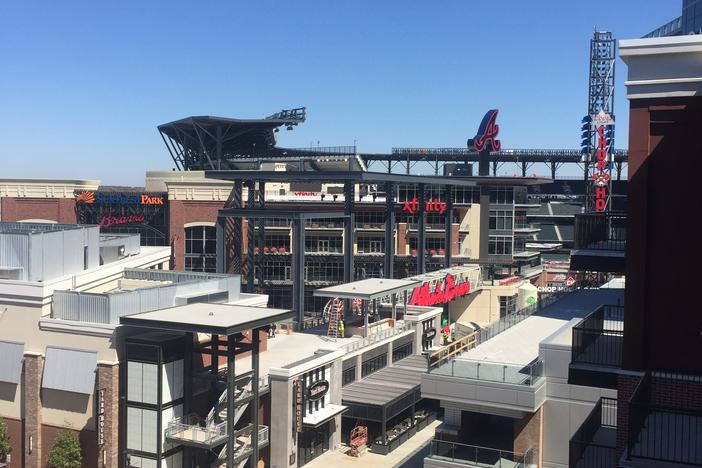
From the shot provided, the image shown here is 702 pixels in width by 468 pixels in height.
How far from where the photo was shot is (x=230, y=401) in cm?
3312

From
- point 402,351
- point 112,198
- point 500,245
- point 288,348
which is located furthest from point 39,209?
point 500,245

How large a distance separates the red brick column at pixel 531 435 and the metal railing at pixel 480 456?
1.31ft

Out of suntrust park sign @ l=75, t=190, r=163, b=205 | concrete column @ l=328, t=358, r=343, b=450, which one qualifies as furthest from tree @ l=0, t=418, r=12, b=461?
suntrust park sign @ l=75, t=190, r=163, b=205

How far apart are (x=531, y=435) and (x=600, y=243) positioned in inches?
257

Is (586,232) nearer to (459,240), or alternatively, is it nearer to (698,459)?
(698,459)

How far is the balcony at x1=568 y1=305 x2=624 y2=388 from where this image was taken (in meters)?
15.1

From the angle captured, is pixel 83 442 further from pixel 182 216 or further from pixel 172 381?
pixel 182 216

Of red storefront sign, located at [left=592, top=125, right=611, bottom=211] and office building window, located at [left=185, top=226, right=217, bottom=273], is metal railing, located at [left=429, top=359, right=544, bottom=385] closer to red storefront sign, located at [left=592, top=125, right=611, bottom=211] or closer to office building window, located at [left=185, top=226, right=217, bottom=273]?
red storefront sign, located at [left=592, top=125, right=611, bottom=211]

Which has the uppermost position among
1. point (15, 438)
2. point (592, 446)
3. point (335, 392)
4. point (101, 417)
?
point (592, 446)

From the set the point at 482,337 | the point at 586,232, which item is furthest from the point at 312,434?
the point at 586,232

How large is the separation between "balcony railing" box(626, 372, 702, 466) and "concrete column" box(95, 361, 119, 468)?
25.7 m

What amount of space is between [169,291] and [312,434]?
35.8 feet

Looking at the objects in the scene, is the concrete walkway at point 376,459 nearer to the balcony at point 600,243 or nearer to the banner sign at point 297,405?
the banner sign at point 297,405

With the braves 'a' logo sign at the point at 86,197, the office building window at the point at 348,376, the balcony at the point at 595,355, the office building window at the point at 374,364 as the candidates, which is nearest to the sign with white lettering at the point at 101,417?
the office building window at the point at 348,376
